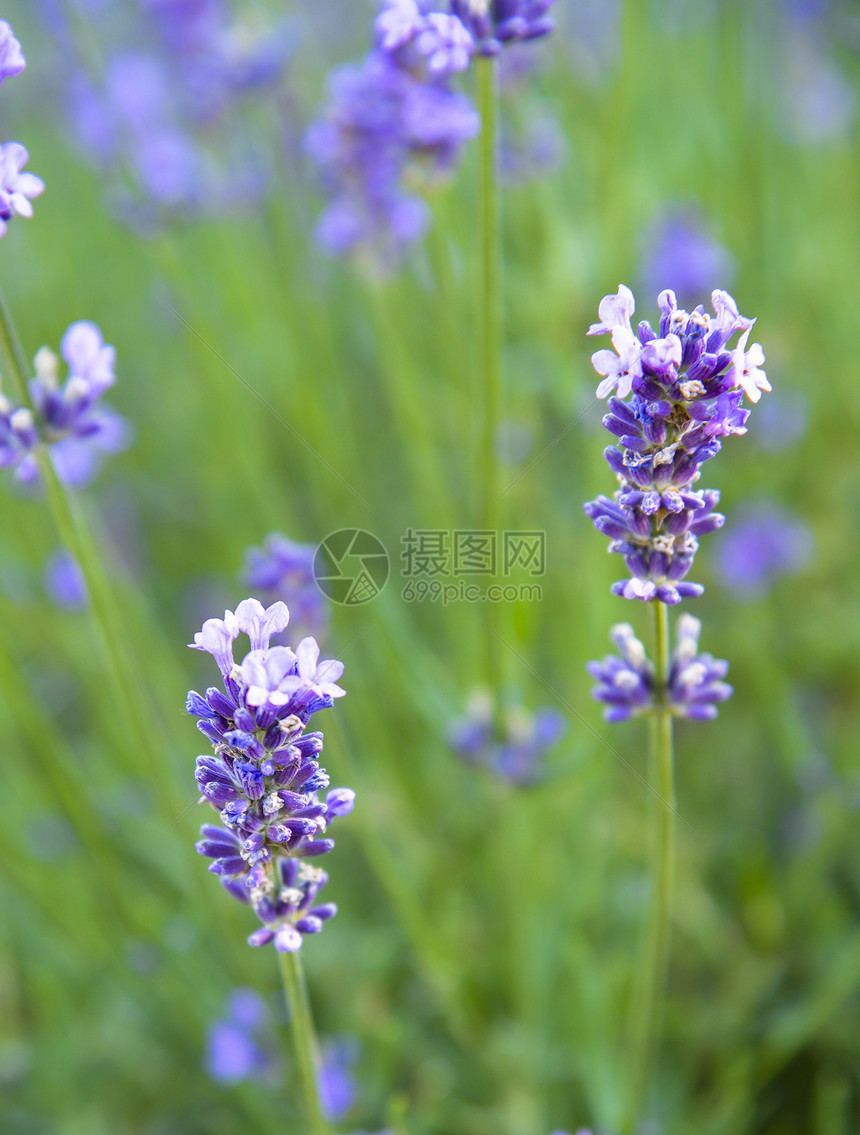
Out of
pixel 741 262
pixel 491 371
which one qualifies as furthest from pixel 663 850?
pixel 741 262

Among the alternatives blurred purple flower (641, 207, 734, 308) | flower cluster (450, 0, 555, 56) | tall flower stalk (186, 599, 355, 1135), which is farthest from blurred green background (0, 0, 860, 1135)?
tall flower stalk (186, 599, 355, 1135)

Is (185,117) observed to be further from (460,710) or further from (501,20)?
(460,710)

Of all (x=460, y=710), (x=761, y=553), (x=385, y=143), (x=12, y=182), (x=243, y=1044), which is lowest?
(x=243, y=1044)

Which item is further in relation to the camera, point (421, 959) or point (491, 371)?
point (421, 959)

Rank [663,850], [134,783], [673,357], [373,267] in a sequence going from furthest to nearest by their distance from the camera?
[134,783] → [373,267] → [663,850] → [673,357]

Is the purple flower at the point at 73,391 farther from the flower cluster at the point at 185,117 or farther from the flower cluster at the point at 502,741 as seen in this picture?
the flower cluster at the point at 502,741

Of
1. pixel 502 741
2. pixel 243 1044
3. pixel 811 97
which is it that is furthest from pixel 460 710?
pixel 811 97

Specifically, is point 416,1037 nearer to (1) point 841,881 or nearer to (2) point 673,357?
(1) point 841,881
